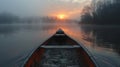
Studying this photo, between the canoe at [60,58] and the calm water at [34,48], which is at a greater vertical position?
the canoe at [60,58]

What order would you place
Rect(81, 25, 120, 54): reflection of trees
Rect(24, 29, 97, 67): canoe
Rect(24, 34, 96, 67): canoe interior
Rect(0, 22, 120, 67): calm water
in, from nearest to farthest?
Rect(24, 29, 97, 67): canoe → Rect(24, 34, 96, 67): canoe interior → Rect(0, 22, 120, 67): calm water → Rect(81, 25, 120, 54): reflection of trees

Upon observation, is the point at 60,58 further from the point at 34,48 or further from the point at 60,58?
the point at 34,48

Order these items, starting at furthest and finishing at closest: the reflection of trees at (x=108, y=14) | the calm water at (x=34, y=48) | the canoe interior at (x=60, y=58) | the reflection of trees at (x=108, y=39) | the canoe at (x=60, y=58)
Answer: the reflection of trees at (x=108, y=14), the reflection of trees at (x=108, y=39), the calm water at (x=34, y=48), the canoe interior at (x=60, y=58), the canoe at (x=60, y=58)

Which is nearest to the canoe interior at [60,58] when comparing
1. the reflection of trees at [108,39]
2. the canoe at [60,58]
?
the canoe at [60,58]

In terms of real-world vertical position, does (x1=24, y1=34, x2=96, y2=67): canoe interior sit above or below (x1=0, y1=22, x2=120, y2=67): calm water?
above

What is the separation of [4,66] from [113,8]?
8789cm

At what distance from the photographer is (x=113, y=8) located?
97000 mm

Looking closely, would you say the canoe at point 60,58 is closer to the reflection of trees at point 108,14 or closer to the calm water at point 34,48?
the calm water at point 34,48

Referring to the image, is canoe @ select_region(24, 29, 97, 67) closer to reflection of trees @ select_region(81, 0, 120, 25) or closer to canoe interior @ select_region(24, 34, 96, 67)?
canoe interior @ select_region(24, 34, 96, 67)

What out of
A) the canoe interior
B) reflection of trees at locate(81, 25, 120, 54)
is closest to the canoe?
the canoe interior

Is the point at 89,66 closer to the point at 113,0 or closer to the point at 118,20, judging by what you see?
the point at 118,20

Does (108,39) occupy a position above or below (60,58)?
below

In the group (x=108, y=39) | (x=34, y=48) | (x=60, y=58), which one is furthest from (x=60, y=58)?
(x=108, y=39)

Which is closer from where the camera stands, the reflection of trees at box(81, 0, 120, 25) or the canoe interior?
the canoe interior
